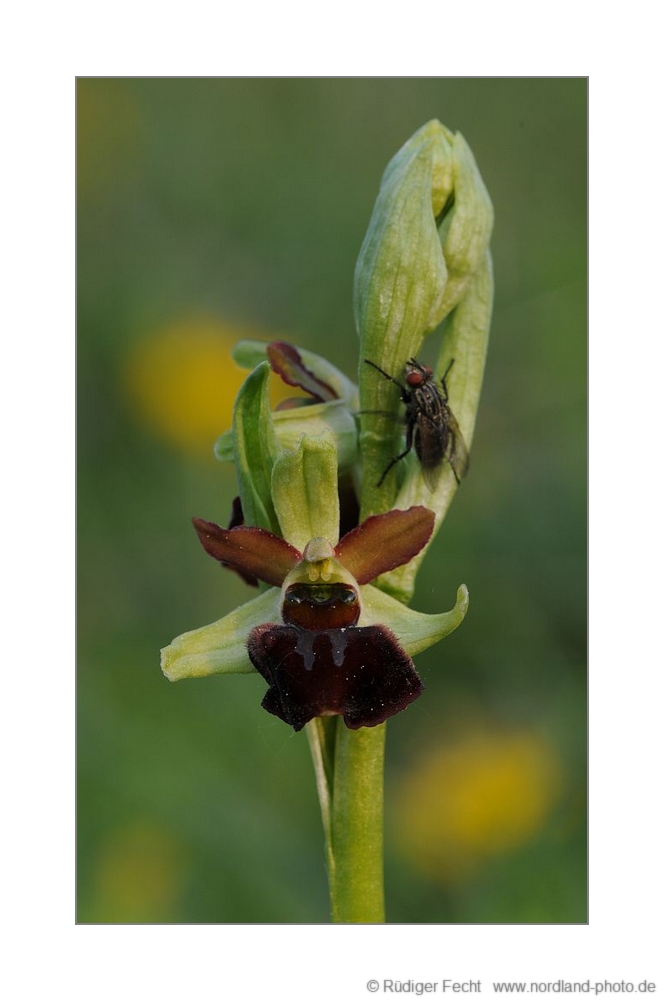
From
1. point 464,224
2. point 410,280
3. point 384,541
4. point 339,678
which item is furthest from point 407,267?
point 339,678

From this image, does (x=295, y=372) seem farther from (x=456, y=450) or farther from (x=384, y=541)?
(x=384, y=541)

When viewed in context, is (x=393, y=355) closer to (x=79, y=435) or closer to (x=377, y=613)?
(x=377, y=613)

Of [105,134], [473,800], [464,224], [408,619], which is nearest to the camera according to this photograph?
[408,619]

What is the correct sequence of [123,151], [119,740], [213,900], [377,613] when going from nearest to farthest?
[377,613], [213,900], [119,740], [123,151]

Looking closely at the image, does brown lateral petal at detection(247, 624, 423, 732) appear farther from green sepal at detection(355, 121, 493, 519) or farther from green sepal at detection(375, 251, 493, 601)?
green sepal at detection(375, 251, 493, 601)

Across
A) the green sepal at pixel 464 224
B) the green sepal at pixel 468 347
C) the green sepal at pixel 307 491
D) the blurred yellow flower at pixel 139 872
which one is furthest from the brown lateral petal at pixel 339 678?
the blurred yellow flower at pixel 139 872

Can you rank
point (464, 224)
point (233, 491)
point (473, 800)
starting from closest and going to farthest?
point (464, 224), point (473, 800), point (233, 491)
